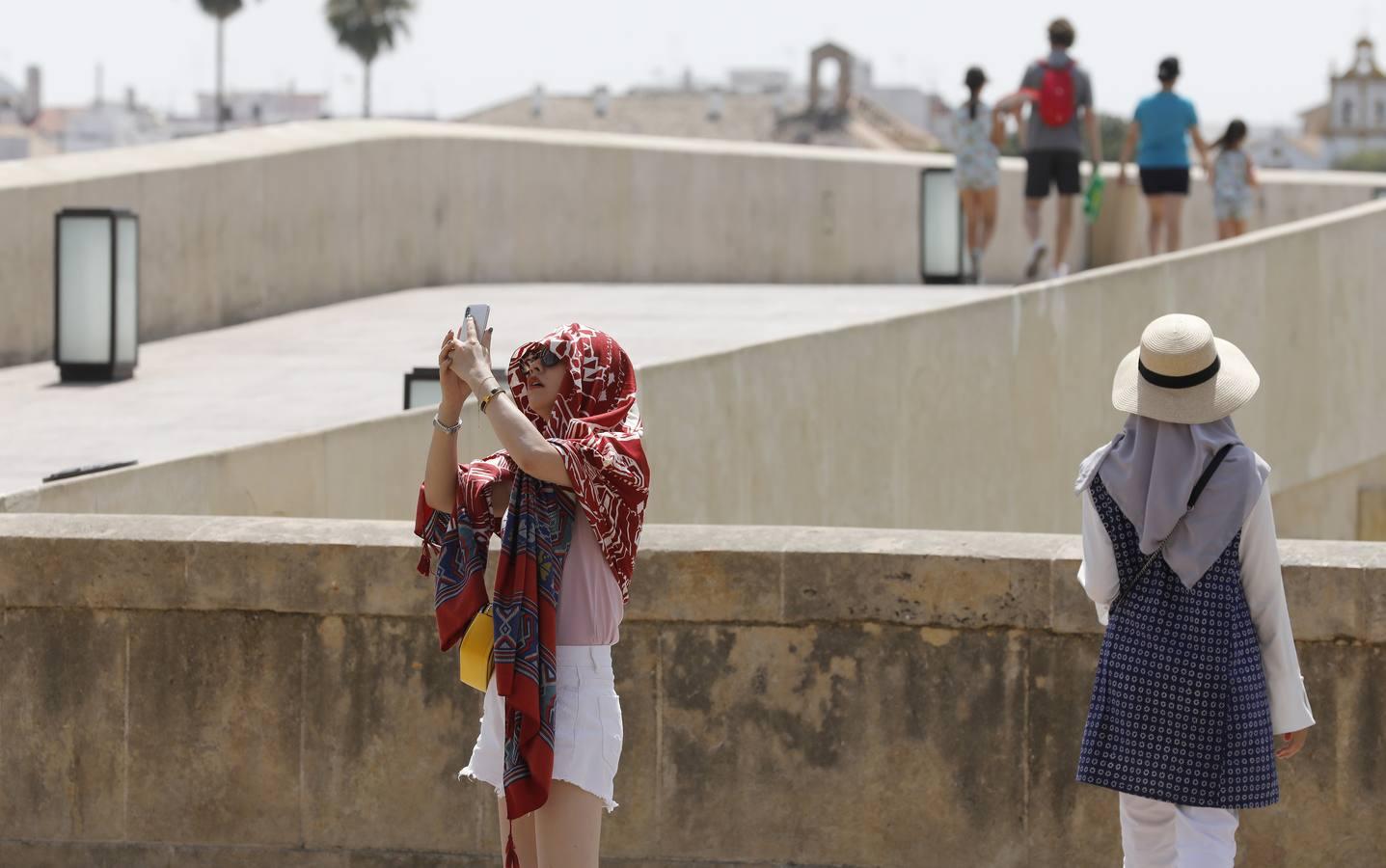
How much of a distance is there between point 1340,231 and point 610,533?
12064 mm

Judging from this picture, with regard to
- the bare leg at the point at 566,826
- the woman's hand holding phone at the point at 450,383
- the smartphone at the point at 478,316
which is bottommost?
the bare leg at the point at 566,826

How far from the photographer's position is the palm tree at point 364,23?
414 feet

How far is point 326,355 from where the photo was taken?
13297 mm

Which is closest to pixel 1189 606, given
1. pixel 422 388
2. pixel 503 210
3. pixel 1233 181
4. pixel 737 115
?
pixel 422 388

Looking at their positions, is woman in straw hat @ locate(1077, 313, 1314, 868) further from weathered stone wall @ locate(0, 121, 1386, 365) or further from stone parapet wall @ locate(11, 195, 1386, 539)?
weathered stone wall @ locate(0, 121, 1386, 365)

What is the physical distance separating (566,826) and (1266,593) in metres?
1.48

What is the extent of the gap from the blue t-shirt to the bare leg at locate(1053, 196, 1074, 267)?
872 mm

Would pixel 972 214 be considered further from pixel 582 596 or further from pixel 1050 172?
pixel 582 596

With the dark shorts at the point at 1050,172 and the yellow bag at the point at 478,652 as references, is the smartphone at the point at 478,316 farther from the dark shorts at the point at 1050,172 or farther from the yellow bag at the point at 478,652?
the dark shorts at the point at 1050,172

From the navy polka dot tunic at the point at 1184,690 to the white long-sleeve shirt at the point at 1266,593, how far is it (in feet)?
0.07

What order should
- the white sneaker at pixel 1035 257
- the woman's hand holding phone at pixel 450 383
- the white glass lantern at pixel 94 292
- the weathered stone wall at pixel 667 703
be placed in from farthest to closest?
the white sneaker at pixel 1035 257 < the white glass lantern at pixel 94 292 < the weathered stone wall at pixel 667 703 < the woman's hand holding phone at pixel 450 383

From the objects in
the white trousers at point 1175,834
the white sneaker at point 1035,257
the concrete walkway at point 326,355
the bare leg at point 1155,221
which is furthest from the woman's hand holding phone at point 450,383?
the bare leg at point 1155,221

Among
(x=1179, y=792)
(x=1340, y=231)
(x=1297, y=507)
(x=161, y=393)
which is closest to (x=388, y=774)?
(x=1179, y=792)

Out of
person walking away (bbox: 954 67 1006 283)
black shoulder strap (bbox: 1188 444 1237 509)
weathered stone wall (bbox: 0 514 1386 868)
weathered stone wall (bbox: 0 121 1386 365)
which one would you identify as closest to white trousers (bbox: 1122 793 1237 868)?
black shoulder strap (bbox: 1188 444 1237 509)
